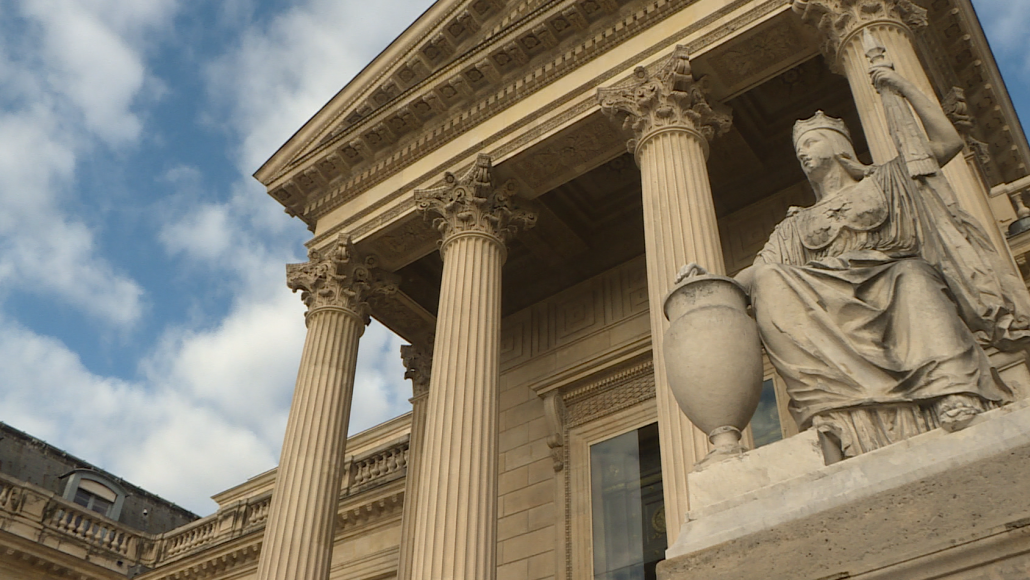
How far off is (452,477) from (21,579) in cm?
1425

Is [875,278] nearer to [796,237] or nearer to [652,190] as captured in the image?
[796,237]

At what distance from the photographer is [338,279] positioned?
13992mm

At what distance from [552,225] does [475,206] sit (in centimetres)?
308

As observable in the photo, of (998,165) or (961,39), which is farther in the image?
(998,165)

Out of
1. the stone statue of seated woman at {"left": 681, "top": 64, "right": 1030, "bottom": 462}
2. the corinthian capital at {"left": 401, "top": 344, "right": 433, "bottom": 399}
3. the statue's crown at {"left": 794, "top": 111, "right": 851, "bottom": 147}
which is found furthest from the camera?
the corinthian capital at {"left": 401, "top": 344, "right": 433, "bottom": 399}

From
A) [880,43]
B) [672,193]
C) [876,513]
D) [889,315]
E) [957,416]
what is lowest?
[876,513]

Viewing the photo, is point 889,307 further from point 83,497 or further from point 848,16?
point 83,497

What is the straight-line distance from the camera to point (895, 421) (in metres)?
3.35

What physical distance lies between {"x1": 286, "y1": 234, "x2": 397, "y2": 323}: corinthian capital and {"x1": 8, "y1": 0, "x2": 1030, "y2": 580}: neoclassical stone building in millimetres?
48

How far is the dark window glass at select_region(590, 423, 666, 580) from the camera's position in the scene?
40.9 feet

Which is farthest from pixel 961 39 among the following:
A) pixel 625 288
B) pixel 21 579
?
pixel 21 579

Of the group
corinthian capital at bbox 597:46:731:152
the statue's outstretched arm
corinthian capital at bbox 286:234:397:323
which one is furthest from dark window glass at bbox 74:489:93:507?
the statue's outstretched arm

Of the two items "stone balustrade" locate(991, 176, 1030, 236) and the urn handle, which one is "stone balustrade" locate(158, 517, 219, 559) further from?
the urn handle

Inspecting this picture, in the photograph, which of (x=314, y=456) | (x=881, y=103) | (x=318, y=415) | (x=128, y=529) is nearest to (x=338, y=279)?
(x=318, y=415)
